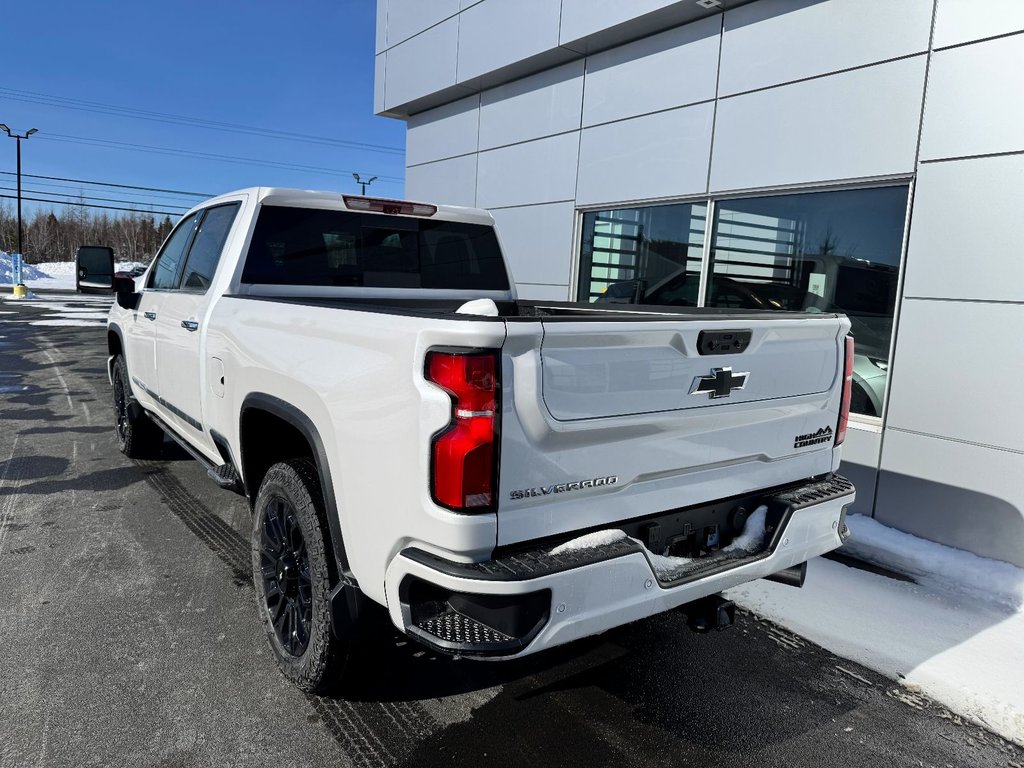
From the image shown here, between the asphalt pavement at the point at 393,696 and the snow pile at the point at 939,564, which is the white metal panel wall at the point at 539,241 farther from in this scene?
the asphalt pavement at the point at 393,696

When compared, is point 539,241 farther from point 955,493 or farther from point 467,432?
point 467,432

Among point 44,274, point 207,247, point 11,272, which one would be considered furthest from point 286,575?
point 44,274

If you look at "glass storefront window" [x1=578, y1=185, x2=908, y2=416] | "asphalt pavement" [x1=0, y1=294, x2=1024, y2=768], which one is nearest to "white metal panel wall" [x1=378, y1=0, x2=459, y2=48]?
"glass storefront window" [x1=578, y1=185, x2=908, y2=416]

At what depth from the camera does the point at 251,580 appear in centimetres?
395

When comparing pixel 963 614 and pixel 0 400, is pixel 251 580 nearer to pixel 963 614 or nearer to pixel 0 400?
pixel 963 614

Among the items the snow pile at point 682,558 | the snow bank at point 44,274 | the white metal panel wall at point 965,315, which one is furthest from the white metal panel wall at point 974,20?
the snow bank at point 44,274

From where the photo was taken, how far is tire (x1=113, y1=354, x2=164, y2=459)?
5.95m

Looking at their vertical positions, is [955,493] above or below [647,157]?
below

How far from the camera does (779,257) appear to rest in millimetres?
6422

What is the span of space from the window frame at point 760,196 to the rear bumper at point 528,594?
383 cm

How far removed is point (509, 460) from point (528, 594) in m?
0.38

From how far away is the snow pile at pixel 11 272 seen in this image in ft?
163

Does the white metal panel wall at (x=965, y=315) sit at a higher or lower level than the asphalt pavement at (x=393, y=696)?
higher

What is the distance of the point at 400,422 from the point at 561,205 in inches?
285
